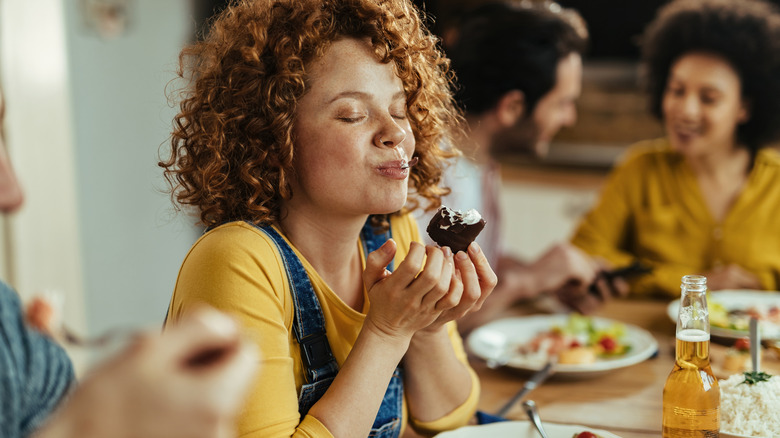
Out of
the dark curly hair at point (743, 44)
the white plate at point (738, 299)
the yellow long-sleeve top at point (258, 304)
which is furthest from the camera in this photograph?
the dark curly hair at point (743, 44)

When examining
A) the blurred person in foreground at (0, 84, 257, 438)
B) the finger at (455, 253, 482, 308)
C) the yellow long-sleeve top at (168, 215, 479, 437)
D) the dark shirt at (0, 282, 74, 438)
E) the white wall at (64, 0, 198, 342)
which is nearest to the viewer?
the blurred person in foreground at (0, 84, 257, 438)

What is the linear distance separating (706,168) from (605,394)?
1323 millimetres

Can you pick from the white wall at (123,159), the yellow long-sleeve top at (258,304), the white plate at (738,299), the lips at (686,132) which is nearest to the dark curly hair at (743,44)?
the lips at (686,132)

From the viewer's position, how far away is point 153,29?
3.94m

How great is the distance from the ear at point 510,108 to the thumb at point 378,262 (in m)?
1.35

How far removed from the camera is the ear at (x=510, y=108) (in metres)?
2.30

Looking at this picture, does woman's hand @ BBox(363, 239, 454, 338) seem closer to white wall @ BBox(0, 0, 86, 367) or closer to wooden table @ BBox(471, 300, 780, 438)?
wooden table @ BBox(471, 300, 780, 438)

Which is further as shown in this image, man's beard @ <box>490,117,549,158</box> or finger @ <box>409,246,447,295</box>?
man's beard @ <box>490,117,549,158</box>

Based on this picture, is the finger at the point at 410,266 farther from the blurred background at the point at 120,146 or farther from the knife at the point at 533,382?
the blurred background at the point at 120,146

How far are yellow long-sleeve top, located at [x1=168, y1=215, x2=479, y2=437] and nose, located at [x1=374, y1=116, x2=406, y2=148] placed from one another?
23cm

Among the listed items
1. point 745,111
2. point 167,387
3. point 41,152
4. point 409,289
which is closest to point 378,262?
point 409,289

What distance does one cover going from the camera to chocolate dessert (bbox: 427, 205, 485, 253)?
111cm

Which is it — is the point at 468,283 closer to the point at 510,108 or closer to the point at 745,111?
the point at 510,108

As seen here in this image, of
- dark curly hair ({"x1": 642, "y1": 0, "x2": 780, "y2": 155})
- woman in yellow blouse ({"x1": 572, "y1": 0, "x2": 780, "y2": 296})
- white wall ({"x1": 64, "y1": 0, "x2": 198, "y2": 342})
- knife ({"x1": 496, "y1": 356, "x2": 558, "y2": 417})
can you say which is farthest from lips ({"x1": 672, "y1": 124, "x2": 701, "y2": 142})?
white wall ({"x1": 64, "y1": 0, "x2": 198, "y2": 342})
